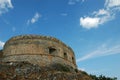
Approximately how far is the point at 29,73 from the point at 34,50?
366 centimetres

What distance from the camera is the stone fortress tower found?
69.4 feet

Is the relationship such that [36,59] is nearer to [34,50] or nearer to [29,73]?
[34,50]

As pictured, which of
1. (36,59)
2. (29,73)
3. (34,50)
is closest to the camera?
(29,73)

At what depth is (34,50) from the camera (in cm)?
2139

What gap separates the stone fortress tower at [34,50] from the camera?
21.2 meters

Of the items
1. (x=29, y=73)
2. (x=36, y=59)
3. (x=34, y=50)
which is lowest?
(x=29, y=73)

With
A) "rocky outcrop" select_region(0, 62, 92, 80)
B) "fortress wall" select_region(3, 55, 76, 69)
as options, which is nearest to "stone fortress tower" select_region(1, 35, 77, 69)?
"fortress wall" select_region(3, 55, 76, 69)

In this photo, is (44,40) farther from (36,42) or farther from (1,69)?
(1,69)

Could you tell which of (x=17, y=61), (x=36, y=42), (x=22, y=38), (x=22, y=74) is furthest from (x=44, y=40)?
(x=22, y=74)

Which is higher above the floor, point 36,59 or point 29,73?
point 36,59

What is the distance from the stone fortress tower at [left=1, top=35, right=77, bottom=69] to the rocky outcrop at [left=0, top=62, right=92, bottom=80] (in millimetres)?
1347

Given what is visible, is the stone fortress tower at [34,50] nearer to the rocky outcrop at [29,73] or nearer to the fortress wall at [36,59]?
the fortress wall at [36,59]

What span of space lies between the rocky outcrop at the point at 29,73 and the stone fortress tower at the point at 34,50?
4.42 ft

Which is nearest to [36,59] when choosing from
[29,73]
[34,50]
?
[34,50]
